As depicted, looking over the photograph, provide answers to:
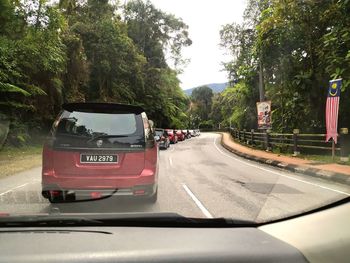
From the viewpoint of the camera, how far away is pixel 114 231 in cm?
306

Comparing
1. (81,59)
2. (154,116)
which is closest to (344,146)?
(81,59)

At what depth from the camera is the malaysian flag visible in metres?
15.9

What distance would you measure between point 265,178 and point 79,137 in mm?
7139

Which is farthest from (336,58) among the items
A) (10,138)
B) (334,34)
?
(10,138)

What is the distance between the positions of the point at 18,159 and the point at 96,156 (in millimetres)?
13593

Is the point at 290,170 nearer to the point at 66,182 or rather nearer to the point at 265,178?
the point at 265,178

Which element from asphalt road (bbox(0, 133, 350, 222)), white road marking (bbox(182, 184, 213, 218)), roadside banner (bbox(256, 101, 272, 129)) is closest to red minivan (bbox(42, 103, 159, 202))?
asphalt road (bbox(0, 133, 350, 222))

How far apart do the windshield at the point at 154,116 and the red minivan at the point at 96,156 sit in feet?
0.05

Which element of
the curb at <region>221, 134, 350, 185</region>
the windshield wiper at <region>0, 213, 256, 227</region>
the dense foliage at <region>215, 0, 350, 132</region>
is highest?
the dense foliage at <region>215, 0, 350, 132</region>

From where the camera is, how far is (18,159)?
1962 centimetres

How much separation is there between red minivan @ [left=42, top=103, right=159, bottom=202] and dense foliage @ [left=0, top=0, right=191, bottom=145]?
15.2 meters

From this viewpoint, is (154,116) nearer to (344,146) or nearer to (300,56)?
(300,56)

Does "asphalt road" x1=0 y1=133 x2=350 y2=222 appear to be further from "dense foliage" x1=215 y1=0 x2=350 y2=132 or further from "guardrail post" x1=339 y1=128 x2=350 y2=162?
"dense foliage" x1=215 y1=0 x2=350 y2=132

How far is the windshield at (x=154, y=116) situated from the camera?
7.11 m
